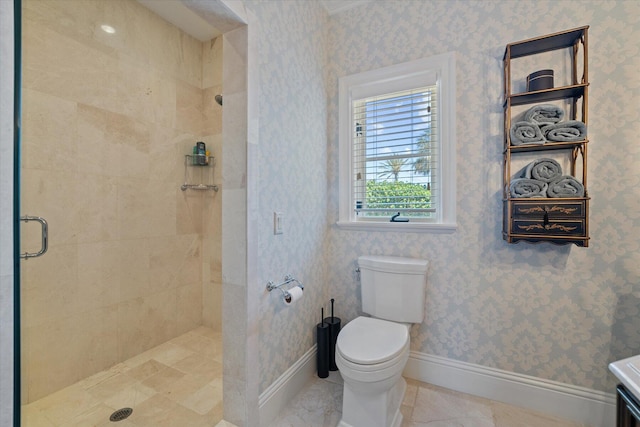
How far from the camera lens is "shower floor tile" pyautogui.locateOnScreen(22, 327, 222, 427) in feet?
5.11

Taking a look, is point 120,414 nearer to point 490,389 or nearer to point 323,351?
point 323,351

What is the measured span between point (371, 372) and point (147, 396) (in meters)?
1.42

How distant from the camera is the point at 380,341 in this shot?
1.50m

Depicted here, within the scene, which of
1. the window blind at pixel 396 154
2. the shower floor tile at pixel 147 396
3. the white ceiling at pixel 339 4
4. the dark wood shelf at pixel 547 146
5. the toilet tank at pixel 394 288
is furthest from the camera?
the white ceiling at pixel 339 4

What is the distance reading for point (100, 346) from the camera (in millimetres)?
1979

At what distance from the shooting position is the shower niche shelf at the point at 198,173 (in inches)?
101

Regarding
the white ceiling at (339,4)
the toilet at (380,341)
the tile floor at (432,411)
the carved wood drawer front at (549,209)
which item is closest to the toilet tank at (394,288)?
the toilet at (380,341)

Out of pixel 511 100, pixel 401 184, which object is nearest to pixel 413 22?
pixel 511 100

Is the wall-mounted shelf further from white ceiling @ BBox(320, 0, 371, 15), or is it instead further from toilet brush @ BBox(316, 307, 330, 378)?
toilet brush @ BBox(316, 307, 330, 378)

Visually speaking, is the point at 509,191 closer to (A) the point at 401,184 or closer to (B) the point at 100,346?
(A) the point at 401,184

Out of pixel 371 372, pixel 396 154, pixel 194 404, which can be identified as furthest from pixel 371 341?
pixel 396 154

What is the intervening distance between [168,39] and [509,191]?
281 centimetres

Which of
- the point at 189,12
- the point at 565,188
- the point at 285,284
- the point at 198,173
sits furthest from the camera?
the point at 198,173

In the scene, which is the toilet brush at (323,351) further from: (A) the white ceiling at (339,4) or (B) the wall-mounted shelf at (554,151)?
(A) the white ceiling at (339,4)
